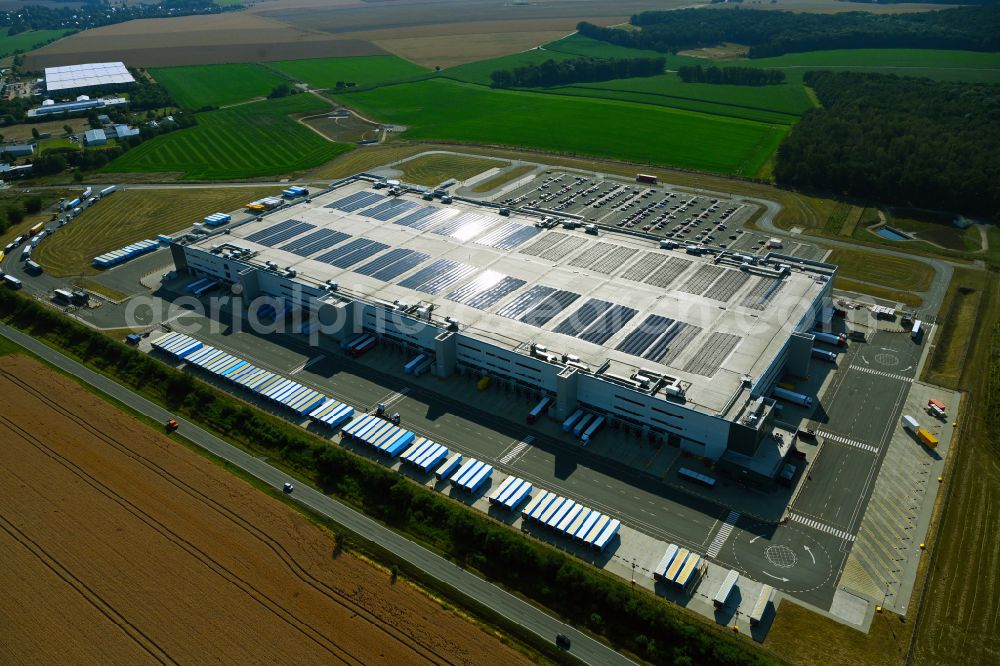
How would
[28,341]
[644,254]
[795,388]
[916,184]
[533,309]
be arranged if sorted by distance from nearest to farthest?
Answer: [795,388] < [533,309] < [28,341] < [644,254] < [916,184]

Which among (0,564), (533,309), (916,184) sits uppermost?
(916,184)

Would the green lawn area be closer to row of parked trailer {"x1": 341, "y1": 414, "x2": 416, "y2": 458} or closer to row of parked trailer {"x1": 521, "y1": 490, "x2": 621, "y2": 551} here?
row of parked trailer {"x1": 521, "y1": 490, "x2": 621, "y2": 551}

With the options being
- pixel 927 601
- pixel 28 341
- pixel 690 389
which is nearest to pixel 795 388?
pixel 690 389

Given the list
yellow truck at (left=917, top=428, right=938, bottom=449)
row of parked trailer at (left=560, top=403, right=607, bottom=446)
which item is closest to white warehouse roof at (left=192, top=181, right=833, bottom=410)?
row of parked trailer at (left=560, top=403, right=607, bottom=446)

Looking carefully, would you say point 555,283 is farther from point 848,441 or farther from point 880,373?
point 880,373

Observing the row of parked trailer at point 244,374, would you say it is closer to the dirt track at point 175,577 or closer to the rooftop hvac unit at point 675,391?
the dirt track at point 175,577

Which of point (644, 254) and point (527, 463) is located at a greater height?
point (644, 254)

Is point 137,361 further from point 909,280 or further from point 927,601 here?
point 909,280
